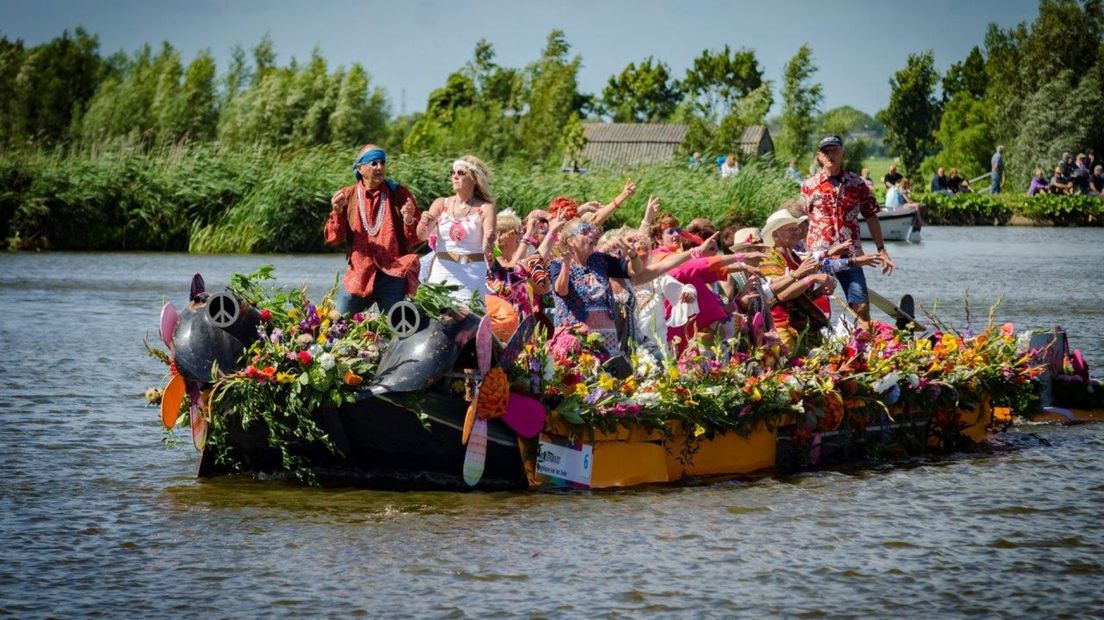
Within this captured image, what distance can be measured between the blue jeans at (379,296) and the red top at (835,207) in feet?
10.5

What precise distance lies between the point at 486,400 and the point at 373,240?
241 centimetres

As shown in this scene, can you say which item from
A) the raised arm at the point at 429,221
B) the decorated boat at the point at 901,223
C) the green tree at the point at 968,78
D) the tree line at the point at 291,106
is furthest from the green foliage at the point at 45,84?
the green tree at the point at 968,78

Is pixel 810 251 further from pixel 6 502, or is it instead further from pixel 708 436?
pixel 6 502

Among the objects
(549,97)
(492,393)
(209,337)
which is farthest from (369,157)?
(549,97)

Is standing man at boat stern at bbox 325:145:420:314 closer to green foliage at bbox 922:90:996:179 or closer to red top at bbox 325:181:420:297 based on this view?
red top at bbox 325:181:420:297

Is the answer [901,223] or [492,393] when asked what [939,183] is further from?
[492,393]

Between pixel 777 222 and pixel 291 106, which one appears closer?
pixel 777 222

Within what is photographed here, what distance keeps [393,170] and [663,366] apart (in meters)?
21.8

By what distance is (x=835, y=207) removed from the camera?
1197cm

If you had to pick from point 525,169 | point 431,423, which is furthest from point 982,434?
point 525,169

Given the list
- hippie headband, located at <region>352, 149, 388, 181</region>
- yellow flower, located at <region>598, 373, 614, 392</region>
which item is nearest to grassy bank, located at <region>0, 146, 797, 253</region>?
hippie headband, located at <region>352, 149, 388, 181</region>

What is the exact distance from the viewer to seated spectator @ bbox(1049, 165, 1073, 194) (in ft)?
158

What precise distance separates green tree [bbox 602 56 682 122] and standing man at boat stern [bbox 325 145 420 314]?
78.9m

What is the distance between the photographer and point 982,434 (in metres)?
11.2
